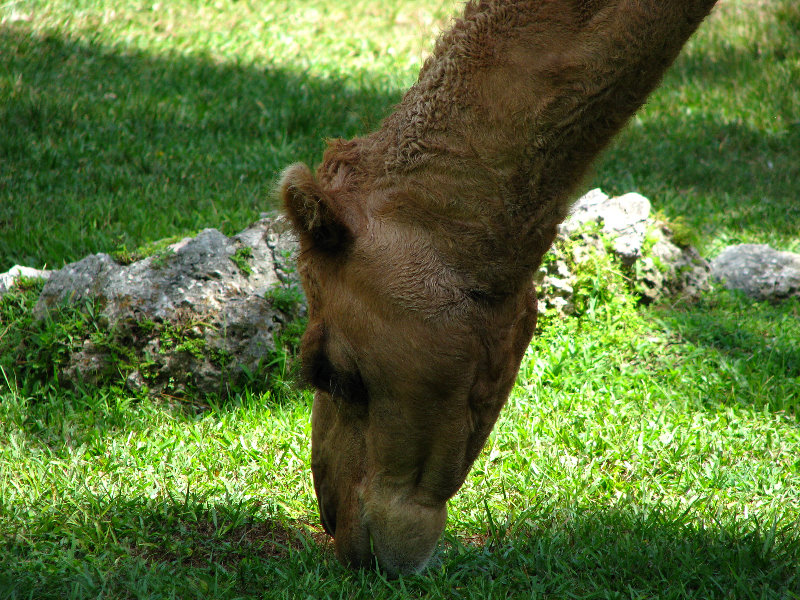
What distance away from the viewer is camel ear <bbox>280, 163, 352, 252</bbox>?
2.44 metres

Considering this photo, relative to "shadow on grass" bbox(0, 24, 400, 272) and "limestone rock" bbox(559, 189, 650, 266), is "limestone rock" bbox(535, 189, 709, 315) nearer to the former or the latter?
"limestone rock" bbox(559, 189, 650, 266)

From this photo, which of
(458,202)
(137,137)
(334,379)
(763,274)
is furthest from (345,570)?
(137,137)

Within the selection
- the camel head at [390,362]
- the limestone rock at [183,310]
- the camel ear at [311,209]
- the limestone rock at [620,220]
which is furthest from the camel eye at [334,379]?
the limestone rock at [620,220]

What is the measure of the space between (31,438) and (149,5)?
7606mm

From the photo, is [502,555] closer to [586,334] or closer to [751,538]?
[751,538]

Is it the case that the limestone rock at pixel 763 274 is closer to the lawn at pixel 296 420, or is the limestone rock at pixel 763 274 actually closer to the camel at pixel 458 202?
the lawn at pixel 296 420

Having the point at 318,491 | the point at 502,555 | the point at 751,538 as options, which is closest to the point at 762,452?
the point at 751,538

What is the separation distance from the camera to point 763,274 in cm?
574

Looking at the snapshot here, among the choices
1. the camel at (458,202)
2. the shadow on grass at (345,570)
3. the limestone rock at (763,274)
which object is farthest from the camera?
the limestone rock at (763,274)

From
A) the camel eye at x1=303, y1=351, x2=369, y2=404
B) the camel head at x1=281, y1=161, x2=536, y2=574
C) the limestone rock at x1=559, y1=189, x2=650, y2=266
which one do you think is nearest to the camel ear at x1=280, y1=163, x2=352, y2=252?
the camel head at x1=281, y1=161, x2=536, y2=574

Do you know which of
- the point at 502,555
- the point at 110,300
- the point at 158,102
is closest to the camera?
the point at 502,555

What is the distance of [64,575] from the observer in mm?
2959

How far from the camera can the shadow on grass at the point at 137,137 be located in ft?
19.1

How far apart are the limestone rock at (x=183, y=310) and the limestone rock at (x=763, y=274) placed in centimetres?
318
